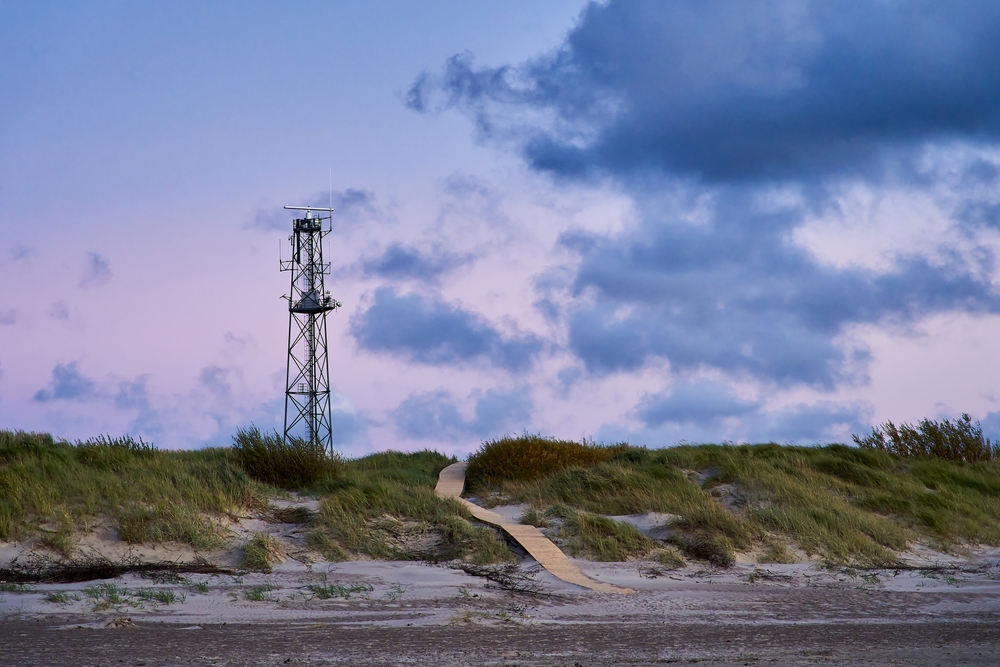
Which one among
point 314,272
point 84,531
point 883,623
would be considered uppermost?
point 314,272

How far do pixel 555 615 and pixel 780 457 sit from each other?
1105 centimetres

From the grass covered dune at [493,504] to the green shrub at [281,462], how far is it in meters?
0.03

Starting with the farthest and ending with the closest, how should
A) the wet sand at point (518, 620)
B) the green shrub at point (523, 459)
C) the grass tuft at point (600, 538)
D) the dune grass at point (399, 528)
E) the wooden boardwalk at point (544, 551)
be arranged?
the green shrub at point (523, 459) < the grass tuft at point (600, 538) < the dune grass at point (399, 528) < the wooden boardwalk at point (544, 551) < the wet sand at point (518, 620)

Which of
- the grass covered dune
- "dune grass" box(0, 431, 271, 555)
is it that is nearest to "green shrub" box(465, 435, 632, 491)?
the grass covered dune

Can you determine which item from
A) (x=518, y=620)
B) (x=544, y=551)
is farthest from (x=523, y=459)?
(x=518, y=620)

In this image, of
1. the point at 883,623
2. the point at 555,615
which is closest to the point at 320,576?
the point at 555,615

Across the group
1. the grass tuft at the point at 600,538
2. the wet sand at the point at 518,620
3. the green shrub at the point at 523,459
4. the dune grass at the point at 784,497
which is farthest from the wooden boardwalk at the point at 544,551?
the green shrub at the point at 523,459

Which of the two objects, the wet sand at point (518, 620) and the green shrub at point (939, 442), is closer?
the wet sand at point (518, 620)

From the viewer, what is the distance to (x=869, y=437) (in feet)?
75.4

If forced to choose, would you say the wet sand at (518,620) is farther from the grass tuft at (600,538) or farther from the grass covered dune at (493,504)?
the grass covered dune at (493,504)

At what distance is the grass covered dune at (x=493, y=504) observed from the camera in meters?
12.2

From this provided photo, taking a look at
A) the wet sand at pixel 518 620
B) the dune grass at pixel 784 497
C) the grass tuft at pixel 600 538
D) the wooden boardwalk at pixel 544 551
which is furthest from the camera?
the dune grass at pixel 784 497

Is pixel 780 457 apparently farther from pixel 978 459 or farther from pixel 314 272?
pixel 314 272

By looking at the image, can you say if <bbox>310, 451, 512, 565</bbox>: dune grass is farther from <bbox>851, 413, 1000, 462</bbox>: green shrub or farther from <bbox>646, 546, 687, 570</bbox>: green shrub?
<bbox>851, 413, 1000, 462</bbox>: green shrub
